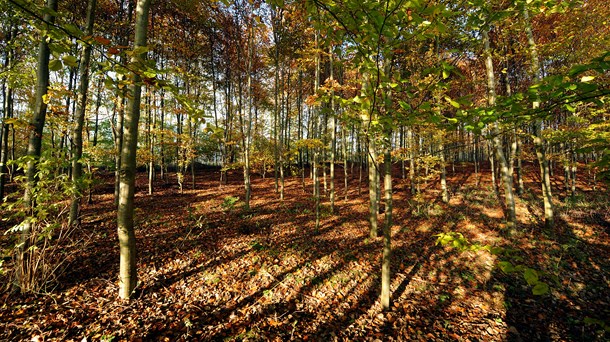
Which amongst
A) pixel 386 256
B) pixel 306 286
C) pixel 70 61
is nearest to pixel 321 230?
pixel 306 286

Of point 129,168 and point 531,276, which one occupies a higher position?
point 129,168

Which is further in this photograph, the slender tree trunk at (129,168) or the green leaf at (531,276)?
the slender tree trunk at (129,168)

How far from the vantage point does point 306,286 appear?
5.31 metres

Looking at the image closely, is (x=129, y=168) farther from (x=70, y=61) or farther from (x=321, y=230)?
(x=321, y=230)

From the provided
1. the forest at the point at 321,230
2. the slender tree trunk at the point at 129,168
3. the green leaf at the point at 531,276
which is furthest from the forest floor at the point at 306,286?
the slender tree trunk at the point at 129,168

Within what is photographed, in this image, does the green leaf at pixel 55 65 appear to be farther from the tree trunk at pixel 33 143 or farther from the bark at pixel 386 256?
the bark at pixel 386 256

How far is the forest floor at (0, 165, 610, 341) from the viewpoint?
12.5ft

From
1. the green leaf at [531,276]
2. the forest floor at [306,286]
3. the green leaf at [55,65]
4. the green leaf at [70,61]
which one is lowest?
the forest floor at [306,286]

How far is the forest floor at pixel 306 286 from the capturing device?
3.80m

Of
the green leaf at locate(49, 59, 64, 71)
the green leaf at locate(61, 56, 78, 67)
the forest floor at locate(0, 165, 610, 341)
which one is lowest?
the forest floor at locate(0, 165, 610, 341)

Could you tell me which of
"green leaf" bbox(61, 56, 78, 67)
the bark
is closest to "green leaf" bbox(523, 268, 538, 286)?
the bark

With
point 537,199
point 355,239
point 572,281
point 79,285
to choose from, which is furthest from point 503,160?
point 79,285

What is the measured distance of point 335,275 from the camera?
584cm

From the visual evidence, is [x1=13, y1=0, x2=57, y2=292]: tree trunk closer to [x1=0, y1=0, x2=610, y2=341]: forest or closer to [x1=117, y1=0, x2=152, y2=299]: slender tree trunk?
[x1=0, y1=0, x2=610, y2=341]: forest
